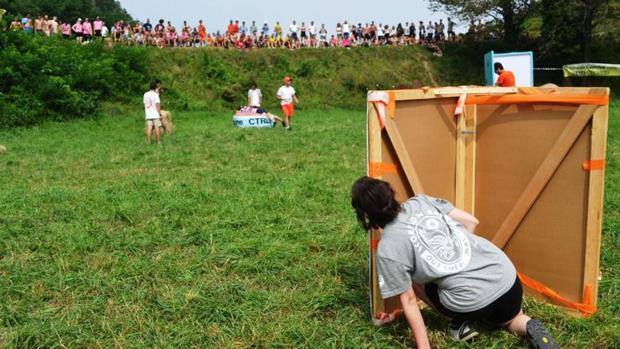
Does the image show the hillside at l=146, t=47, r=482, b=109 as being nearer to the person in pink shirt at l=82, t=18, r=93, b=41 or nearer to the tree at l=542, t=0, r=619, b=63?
the person in pink shirt at l=82, t=18, r=93, b=41

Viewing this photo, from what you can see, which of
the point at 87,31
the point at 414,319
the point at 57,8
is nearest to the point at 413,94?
the point at 414,319

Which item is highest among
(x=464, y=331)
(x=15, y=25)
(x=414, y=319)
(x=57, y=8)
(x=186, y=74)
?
(x=57, y=8)

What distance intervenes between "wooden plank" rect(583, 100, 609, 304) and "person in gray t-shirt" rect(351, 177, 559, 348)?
660 mm

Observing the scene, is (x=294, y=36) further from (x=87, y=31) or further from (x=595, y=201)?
(x=595, y=201)

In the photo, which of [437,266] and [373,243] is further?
[373,243]

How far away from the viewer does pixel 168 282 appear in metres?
4.89

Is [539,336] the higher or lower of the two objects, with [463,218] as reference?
lower

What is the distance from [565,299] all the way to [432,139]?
4.78 ft

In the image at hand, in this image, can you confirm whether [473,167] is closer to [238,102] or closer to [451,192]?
[451,192]

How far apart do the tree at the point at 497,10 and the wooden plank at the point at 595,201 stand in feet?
110

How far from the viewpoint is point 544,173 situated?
4.02m

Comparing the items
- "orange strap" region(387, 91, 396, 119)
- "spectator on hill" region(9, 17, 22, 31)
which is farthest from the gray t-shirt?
"spectator on hill" region(9, 17, 22, 31)

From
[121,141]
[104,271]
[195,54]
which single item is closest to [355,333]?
[104,271]

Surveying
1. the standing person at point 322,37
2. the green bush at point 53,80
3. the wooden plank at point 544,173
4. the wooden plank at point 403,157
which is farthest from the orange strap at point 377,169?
the standing person at point 322,37
